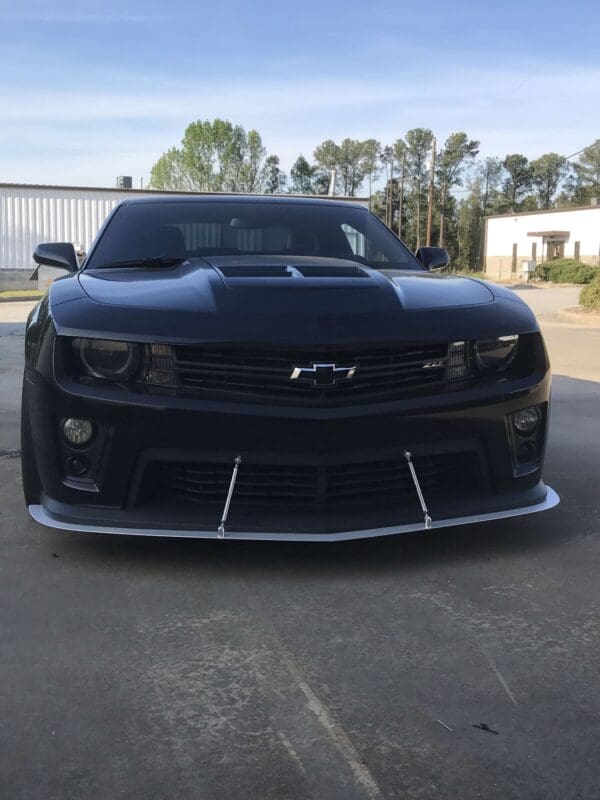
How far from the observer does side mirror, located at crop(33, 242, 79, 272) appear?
4.58 meters

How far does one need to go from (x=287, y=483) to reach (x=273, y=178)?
91182 millimetres

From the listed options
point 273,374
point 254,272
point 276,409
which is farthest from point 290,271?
point 276,409

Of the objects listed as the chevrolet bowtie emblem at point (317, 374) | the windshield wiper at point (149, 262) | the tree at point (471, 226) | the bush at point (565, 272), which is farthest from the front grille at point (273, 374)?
the tree at point (471, 226)

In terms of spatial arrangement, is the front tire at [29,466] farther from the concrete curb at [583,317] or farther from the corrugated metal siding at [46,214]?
the corrugated metal siding at [46,214]

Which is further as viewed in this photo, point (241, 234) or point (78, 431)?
point (241, 234)

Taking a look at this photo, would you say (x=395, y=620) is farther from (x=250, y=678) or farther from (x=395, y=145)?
(x=395, y=145)

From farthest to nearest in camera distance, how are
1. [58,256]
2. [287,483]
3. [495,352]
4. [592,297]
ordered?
1. [592,297]
2. [58,256]
3. [495,352]
4. [287,483]

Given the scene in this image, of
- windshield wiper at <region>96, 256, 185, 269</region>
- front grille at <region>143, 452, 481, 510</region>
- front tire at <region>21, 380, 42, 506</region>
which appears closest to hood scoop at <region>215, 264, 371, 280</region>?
windshield wiper at <region>96, 256, 185, 269</region>

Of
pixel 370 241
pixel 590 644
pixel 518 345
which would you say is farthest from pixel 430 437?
pixel 370 241

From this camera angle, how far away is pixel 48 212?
103ft

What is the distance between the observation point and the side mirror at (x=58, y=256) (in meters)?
4.58

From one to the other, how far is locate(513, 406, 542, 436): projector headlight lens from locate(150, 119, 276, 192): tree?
73.1 meters

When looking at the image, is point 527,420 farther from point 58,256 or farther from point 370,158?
point 370,158

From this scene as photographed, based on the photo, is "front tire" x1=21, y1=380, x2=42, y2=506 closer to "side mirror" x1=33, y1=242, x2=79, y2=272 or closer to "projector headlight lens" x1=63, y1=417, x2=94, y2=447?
"projector headlight lens" x1=63, y1=417, x2=94, y2=447
